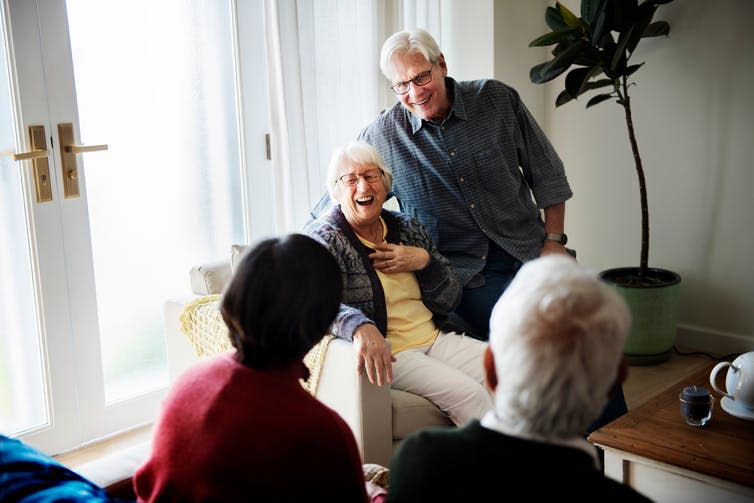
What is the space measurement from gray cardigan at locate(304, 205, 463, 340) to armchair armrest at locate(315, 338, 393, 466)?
0.07 m

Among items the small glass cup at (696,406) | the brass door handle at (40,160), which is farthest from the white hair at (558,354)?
the brass door handle at (40,160)

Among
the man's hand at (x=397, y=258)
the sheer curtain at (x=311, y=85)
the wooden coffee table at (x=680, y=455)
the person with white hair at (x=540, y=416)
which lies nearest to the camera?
the person with white hair at (x=540, y=416)

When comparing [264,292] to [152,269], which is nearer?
[264,292]

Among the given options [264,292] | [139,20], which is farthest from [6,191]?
[264,292]

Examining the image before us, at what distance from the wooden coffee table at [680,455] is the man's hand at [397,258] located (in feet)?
2.48

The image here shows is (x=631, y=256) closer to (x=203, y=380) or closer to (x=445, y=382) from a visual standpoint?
(x=445, y=382)

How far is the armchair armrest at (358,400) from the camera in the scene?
83.0 inches

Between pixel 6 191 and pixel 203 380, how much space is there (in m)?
1.63

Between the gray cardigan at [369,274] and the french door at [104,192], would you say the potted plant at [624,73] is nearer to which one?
the gray cardigan at [369,274]

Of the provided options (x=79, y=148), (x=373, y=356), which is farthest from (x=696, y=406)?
(x=79, y=148)

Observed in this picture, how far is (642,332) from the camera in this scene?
3535 mm

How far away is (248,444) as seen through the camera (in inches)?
44.6

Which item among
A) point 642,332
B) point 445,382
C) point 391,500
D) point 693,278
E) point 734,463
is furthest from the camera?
point 693,278

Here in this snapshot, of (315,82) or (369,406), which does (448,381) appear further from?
(315,82)
